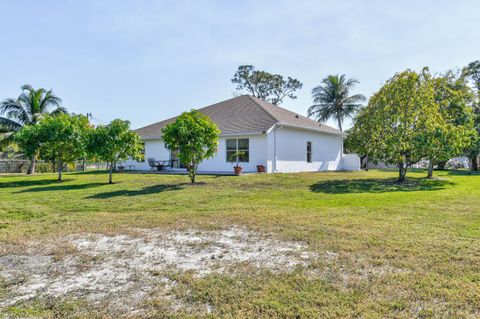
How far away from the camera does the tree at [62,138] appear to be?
15.3 metres

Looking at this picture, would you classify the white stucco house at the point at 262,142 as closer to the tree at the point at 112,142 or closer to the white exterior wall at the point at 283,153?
the white exterior wall at the point at 283,153

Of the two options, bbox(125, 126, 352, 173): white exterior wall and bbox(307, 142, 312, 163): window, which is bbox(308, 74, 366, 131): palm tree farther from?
bbox(307, 142, 312, 163): window

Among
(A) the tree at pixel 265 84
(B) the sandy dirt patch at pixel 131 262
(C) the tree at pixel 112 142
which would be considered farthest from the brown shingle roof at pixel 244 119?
(A) the tree at pixel 265 84

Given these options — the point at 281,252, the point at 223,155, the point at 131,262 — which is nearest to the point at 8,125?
the point at 223,155

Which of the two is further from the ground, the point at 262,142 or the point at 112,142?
the point at 262,142

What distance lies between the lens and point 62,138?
50.6ft

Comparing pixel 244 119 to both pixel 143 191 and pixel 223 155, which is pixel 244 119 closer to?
pixel 223 155

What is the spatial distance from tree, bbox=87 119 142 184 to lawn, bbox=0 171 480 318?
4.32 meters

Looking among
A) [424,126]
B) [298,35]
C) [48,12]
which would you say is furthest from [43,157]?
[424,126]

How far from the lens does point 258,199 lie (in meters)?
9.61

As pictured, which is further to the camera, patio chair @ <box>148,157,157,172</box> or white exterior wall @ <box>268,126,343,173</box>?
patio chair @ <box>148,157,157,172</box>

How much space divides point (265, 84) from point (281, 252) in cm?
4007

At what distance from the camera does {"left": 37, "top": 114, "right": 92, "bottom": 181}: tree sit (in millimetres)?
15266

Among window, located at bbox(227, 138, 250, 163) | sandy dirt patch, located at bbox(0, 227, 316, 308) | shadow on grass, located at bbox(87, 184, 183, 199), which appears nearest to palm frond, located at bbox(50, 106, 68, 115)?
window, located at bbox(227, 138, 250, 163)
